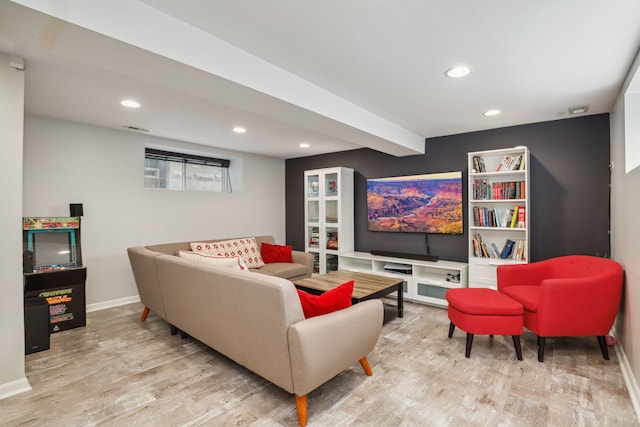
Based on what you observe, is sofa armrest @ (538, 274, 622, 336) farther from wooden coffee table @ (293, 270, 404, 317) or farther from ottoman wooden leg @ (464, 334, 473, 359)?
wooden coffee table @ (293, 270, 404, 317)

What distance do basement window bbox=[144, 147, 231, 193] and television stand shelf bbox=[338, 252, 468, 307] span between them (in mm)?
2795

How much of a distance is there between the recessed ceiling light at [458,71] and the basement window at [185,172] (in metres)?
4.03

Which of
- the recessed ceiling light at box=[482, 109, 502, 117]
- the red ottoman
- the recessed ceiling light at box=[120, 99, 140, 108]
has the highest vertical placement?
the recessed ceiling light at box=[482, 109, 502, 117]

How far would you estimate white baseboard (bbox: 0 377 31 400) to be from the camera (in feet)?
6.88

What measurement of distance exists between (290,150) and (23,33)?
156 inches

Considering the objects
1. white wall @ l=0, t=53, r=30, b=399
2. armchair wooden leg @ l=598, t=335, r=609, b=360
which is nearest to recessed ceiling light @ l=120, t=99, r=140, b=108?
white wall @ l=0, t=53, r=30, b=399

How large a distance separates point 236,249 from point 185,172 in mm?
1610

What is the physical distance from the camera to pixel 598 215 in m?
3.39

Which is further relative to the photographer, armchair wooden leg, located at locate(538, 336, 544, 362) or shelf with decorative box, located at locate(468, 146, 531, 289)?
shelf with decorative box, located at locate(468, 146, 531, 289)

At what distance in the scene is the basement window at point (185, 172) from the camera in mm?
4656

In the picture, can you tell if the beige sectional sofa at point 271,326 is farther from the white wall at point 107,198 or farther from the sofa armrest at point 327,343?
the white wall at point 107,198

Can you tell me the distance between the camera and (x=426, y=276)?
4164mm

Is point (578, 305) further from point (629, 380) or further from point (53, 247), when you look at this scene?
point (53, 247)

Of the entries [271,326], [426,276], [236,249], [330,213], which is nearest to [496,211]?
[426,276]
